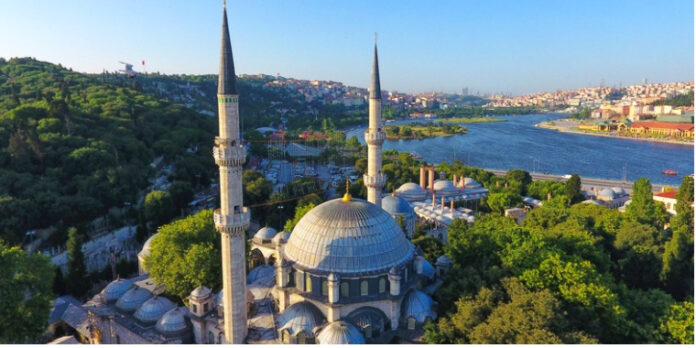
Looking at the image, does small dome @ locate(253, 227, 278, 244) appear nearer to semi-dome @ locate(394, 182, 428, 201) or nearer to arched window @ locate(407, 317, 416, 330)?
arched window @ locate(407, 317, 416, 330)

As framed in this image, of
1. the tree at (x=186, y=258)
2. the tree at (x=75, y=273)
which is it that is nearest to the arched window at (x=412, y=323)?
the tree at (x=186, y=258)

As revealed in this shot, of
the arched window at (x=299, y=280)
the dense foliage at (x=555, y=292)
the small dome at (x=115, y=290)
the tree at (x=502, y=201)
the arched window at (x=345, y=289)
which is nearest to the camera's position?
the dense foliage at (x=555, y=292)

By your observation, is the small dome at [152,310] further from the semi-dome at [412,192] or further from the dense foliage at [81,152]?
the semi-dome at [412,192]

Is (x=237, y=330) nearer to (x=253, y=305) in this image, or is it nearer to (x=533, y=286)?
(x=253, y=305)

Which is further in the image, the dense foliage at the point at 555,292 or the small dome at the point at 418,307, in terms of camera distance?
the small dome at the point at 418,307

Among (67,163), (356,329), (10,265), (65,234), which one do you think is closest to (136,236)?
(65,234)

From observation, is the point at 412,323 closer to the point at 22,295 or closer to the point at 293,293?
the point at 293,293
